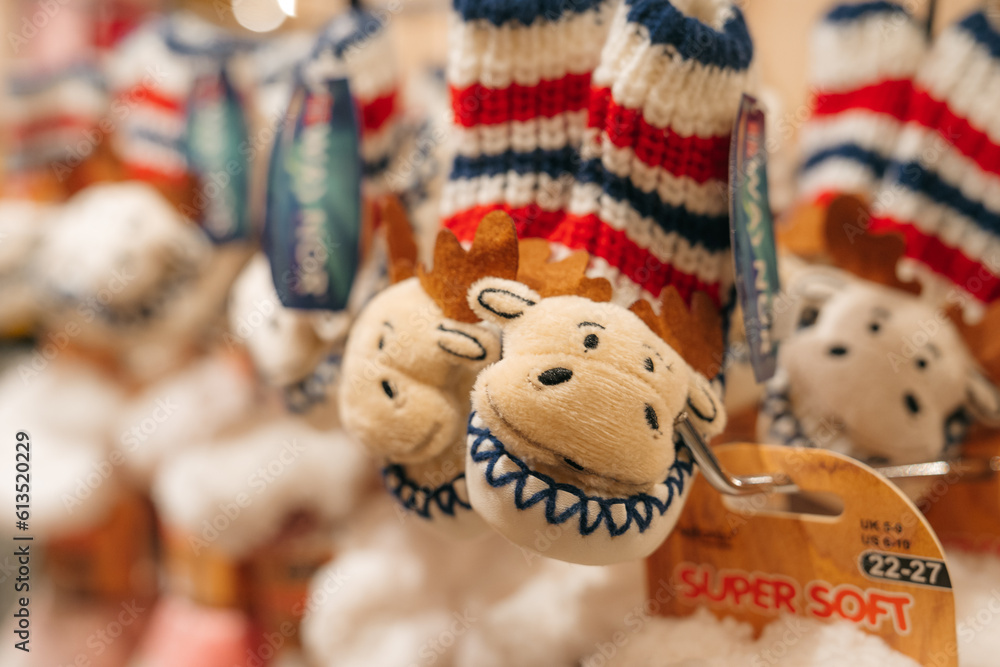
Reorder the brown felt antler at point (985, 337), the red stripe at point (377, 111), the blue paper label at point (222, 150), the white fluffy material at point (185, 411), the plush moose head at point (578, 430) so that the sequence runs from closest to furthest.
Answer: the plush moose head at point (578, 430) → the brown felt antler at point (985, 337) → the red stripe at point (377, 111) → the blue paper label at point (222, 150) → the white fluffy material at point (185, 411)

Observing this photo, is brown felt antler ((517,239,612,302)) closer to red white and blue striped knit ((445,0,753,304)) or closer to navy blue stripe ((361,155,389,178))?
red white and blue striped knit ((445,0,753,304))

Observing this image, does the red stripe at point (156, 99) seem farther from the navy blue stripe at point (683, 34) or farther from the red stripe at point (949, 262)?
the red stripe at point (949, 262)

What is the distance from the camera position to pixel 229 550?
30.9 inches

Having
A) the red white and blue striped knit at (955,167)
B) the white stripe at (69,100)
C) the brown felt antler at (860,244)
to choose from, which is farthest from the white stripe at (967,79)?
the white stripe at (69,100)

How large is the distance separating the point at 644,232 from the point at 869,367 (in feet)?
0.66

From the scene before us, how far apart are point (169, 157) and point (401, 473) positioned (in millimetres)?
580

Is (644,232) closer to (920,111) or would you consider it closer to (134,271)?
(920,111)

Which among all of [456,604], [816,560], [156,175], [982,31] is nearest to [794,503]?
[816,560]

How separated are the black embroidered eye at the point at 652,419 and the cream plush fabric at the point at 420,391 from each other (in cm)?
10

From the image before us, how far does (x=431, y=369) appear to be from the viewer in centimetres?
38

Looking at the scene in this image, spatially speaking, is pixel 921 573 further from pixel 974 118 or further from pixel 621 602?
pixel 974 118

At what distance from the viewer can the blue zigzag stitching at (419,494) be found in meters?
0.40

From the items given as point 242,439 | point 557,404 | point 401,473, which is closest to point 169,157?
point 242,439

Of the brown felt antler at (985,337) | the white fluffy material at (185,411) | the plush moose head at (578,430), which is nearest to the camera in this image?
the plush moose head at (578,430)
